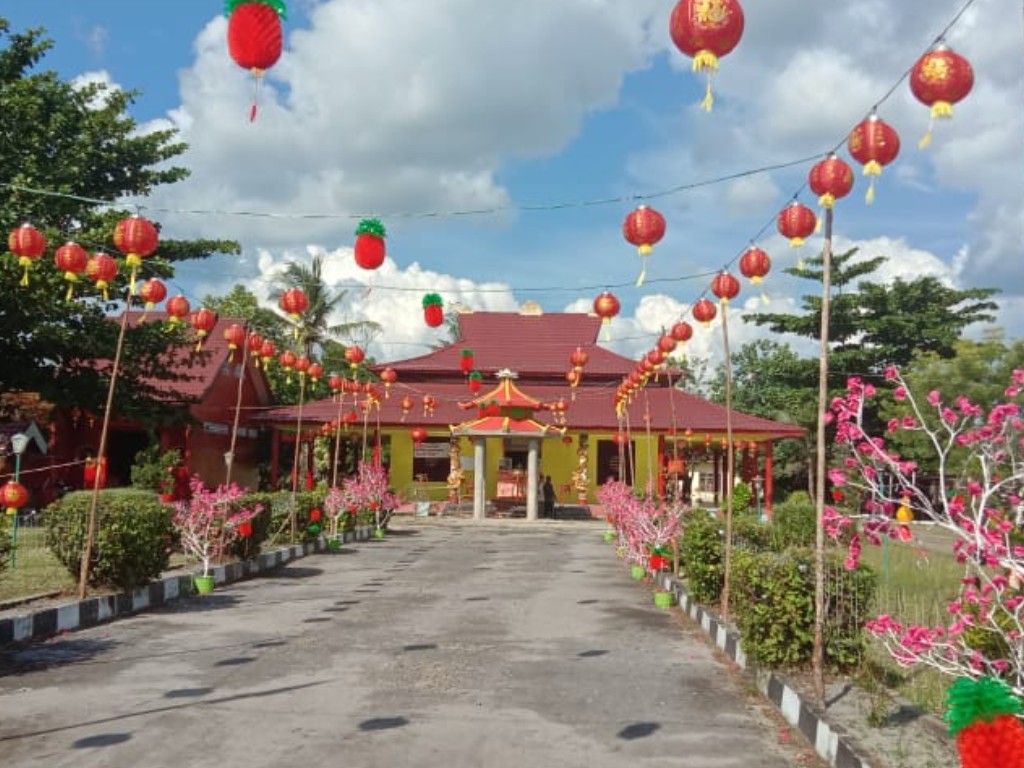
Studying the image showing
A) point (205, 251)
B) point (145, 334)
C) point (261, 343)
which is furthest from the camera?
point (205, 251)

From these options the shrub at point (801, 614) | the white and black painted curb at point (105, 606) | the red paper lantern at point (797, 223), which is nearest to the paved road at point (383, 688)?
the white and black painted curb at point (105, 606)

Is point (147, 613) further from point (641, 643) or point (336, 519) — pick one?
point (336, 519)

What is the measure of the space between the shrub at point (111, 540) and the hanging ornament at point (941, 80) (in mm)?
8487

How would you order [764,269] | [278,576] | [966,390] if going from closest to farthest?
[764,269], [278,576], [966,390]

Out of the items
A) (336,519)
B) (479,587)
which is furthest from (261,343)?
(479,587)

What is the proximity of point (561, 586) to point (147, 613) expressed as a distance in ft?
17.6

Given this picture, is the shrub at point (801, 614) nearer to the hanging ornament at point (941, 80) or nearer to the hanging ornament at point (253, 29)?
the hanging ornament at point (941, 80)

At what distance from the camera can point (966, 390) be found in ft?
88.9

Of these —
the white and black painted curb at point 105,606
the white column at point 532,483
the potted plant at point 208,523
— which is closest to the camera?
the white and black painted curb at point 105,606

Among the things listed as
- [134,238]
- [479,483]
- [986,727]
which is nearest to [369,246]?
[134,238]

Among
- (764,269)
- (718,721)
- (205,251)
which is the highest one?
(205,251)

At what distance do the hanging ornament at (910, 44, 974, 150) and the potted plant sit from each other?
943 centimetres

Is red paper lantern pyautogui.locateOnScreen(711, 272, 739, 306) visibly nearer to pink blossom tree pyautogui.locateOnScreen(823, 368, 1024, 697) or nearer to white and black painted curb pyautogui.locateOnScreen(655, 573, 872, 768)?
white and black painted curb pyautogui.locateOnScreen(655, 573, 872, 768)

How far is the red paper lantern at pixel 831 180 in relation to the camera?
625 centimetres
